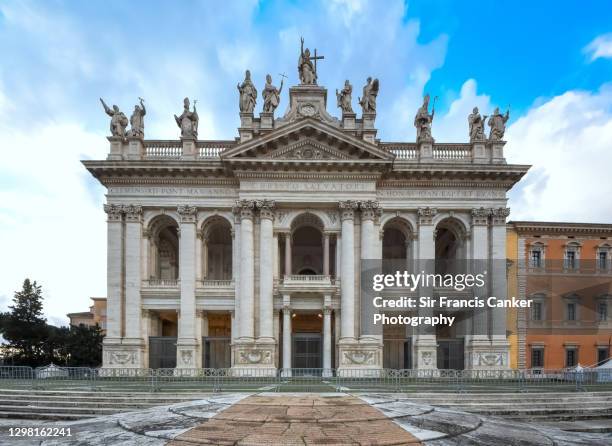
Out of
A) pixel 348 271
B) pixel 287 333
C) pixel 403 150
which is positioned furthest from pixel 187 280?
pixel 403 150

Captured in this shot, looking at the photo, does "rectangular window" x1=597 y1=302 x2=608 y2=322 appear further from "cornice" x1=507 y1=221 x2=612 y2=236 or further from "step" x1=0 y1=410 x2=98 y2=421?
"step" x1=0 y1=410 x2=98 y2=421

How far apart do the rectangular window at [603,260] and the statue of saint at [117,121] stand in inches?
1529

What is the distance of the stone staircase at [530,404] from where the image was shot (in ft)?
63.1

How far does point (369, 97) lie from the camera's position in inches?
1454

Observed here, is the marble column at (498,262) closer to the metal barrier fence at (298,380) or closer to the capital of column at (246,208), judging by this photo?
the metal barrier fence at (298,380)

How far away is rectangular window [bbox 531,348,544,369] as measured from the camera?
138 feet

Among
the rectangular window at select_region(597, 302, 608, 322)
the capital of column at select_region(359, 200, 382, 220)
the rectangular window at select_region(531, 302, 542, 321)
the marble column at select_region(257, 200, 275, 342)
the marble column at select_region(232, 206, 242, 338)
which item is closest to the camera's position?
the marble column at select_region(257, 200, 275, 342)

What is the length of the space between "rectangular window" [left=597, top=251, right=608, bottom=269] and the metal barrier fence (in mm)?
15867

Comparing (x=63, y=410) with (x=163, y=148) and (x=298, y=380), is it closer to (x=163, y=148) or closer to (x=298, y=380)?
(x=298, y=380)

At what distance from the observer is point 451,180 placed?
36.0 metres

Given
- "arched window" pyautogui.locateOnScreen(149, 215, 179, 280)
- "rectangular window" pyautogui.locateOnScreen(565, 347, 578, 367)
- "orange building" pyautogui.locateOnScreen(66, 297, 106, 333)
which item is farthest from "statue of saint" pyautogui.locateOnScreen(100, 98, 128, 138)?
"orange building" pyautogui.locateOnScreen(66, 297, 106, 333)

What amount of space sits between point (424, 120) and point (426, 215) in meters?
6.91

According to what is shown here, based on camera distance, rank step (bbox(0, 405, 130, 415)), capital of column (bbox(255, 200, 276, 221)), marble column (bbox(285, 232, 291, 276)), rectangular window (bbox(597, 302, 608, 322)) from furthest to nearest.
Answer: rectangular window (bbox(597, 302, 608, 322)), marble column (bbox(285, 232, 291, 276)), capital of column (bbox(255, 200, 276, 221)), step (bbox(0, 405, 130, 415))

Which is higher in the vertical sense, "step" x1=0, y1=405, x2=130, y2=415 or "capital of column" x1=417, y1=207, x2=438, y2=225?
"capital of column" x1=417, y1=207, x2=438, y2=225
